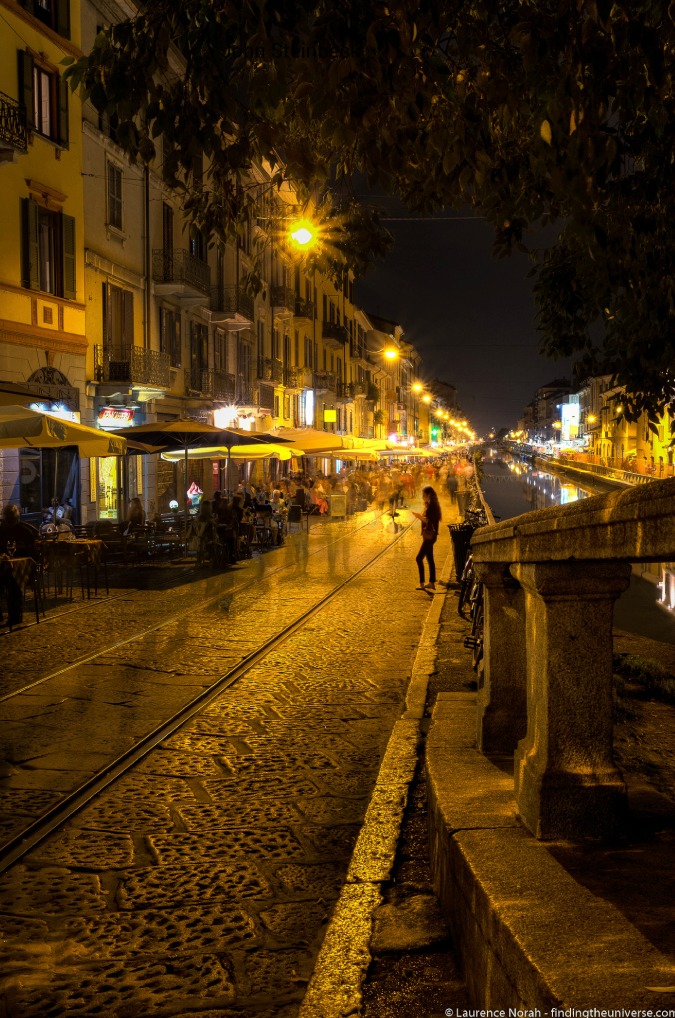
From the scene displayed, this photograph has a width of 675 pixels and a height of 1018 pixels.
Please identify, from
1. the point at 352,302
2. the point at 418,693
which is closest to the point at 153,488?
the point at 418,693

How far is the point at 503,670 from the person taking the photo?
5.15m

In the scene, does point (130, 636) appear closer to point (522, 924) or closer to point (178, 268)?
point (522, 924)

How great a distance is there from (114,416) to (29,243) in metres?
5.00

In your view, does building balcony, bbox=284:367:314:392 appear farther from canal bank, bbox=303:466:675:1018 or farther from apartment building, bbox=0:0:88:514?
canal bank, bbox=303:466:675:1018

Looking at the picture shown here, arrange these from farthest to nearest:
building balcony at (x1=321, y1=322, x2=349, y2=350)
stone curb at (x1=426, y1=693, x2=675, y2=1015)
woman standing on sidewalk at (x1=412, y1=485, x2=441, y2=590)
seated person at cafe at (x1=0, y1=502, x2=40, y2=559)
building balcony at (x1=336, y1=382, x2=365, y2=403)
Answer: building balcony at (x1=336, y1=382, x2=365, y2=403) → building balcony at (x1=321, y1=322, x2=349, y2=350) → woman standing on sidewalk at (x1=412, y1=485, x2=441, y2=590) → seated person at cafe at (x1=0, y1=502, x2=40, y2=559) → stone curb at (x1=426, y1=693, x2=675, y2=1015)

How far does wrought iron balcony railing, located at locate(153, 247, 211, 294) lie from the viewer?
27234mm

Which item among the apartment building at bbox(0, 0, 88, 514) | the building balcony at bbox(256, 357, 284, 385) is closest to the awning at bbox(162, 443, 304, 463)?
the apartment building at bbox(0, 0, 88, 514)

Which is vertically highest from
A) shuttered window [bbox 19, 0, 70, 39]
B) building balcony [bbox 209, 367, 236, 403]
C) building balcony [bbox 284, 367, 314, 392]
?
shuttered window [bbox 19, 0, 70, 39]

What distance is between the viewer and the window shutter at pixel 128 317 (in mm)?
25234

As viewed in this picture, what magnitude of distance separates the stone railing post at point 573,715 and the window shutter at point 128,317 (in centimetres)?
2275

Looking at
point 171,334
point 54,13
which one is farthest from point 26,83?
point 171,334

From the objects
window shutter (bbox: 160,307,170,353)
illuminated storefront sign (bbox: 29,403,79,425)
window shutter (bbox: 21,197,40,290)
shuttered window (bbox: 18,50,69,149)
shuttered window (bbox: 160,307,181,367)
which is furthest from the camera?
shuttered window (bbox: 160,307,181,367)

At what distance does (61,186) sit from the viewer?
2122 cm

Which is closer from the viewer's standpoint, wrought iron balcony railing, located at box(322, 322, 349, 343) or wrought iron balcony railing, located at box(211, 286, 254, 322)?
wrought iron balcony railing, located at box(211, 286, 254, 322)
